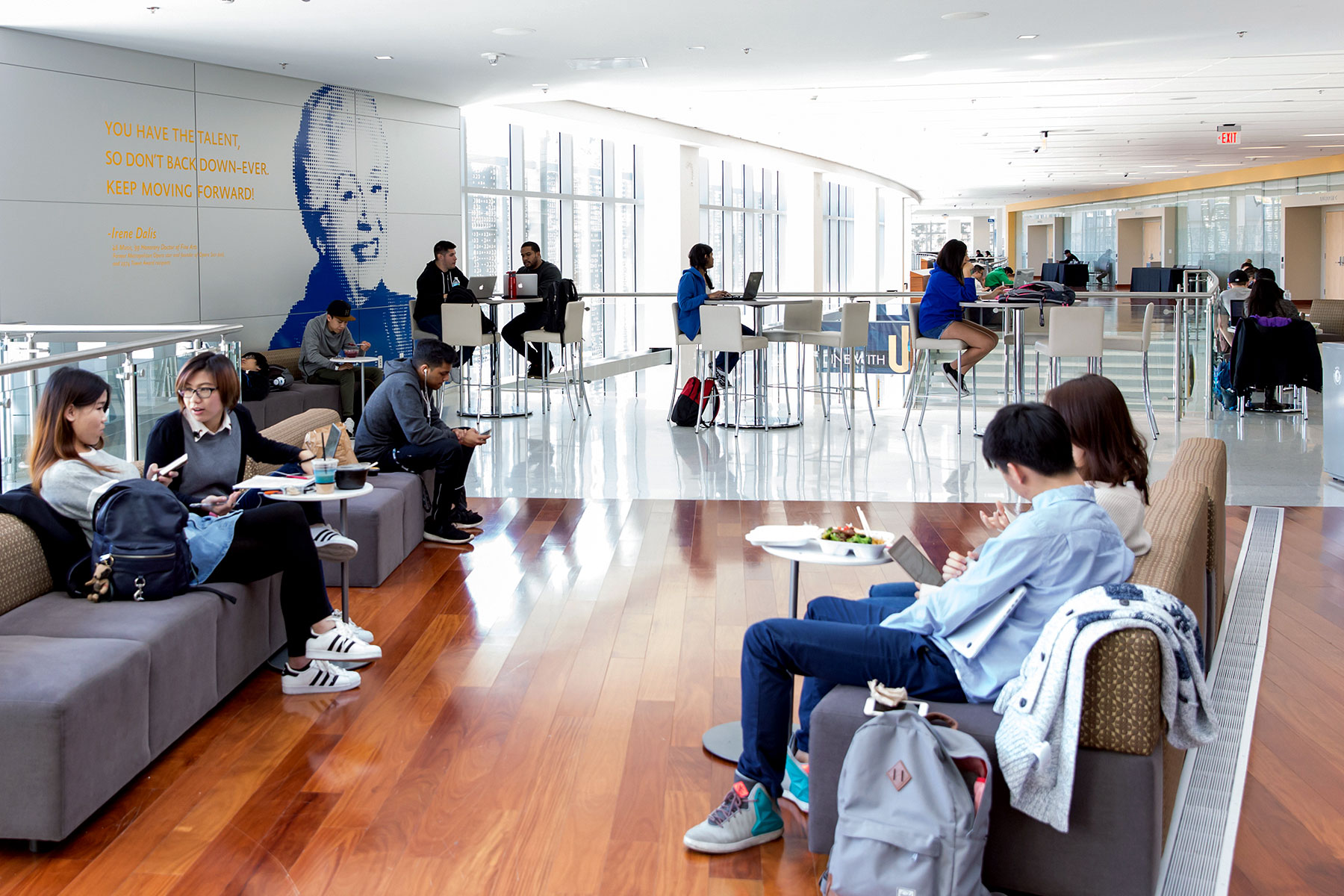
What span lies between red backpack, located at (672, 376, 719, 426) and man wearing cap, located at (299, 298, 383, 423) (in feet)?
8.32

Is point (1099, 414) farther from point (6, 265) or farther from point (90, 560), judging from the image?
point (6, 265)

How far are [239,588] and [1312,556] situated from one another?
4.54m

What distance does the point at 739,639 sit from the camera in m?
4.14

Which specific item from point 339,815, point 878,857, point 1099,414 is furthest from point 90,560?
point 1099,414

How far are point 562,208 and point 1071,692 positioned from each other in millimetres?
13741

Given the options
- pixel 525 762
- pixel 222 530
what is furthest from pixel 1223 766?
pixel 222 530

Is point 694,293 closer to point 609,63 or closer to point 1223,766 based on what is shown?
point 609,63

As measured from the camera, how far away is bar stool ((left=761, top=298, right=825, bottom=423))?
383 inches

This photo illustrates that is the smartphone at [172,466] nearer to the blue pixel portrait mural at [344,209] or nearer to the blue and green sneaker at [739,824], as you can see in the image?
the blue and green sneaker at [739,824]

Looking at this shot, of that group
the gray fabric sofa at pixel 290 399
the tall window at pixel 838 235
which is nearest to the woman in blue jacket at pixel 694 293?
the gray fabric sofa at pixel 290 399

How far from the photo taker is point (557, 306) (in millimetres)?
10156

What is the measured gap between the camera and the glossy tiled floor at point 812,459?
22.8 ft

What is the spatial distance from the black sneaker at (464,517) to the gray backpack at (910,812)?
3855 mm

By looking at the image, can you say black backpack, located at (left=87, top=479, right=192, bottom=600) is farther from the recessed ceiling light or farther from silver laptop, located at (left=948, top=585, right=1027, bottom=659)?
the recessed ceiling light
